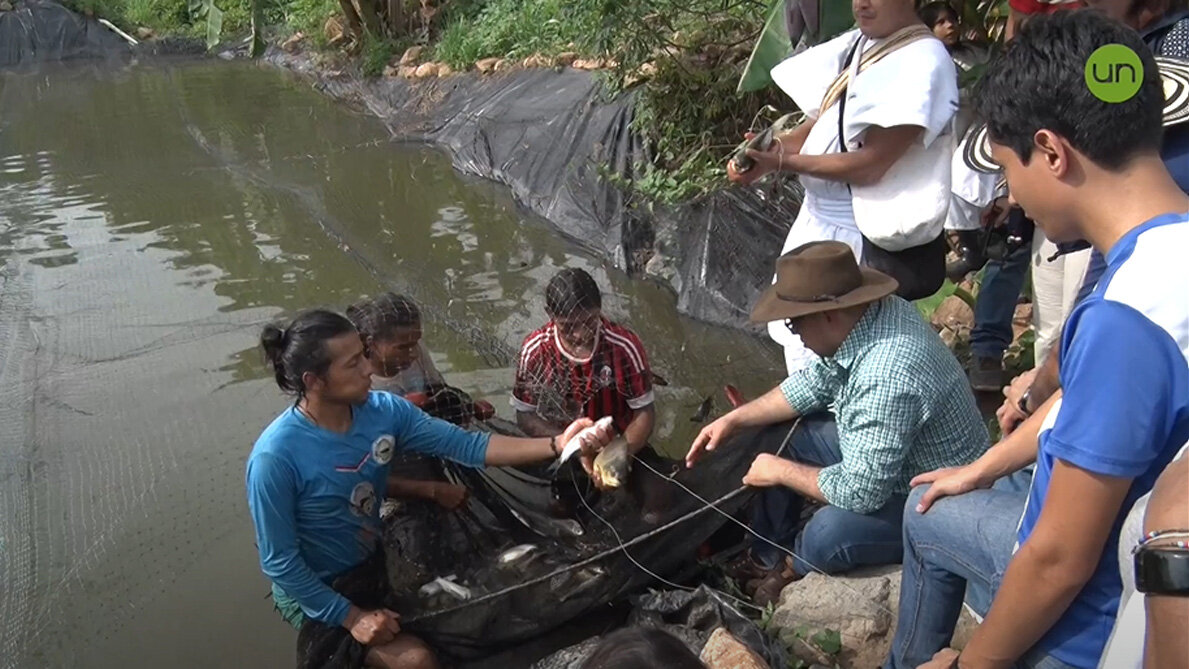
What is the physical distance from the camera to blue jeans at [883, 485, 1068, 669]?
2.06 metres

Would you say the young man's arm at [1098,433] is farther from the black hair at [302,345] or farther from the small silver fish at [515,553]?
the black hair at [302,345]

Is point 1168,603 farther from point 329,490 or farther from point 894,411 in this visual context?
point 329,490

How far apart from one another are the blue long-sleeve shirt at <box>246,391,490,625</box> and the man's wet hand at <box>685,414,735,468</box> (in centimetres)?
69

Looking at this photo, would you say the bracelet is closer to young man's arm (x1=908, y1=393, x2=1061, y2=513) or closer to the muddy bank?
young man's arm (x1=908, y1=393, x2=1061, y2=513)

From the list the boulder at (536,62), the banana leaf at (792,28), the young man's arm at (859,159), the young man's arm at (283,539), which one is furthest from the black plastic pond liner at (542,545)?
the boulder at (536,62)

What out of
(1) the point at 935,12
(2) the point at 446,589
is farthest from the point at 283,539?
(1) the point at 935,12

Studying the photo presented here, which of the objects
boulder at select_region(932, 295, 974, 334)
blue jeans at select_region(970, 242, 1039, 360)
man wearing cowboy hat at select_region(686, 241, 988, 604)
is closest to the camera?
man wearing cowboy hat at select_region(686, 241, 988, 604)

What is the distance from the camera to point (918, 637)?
230cm

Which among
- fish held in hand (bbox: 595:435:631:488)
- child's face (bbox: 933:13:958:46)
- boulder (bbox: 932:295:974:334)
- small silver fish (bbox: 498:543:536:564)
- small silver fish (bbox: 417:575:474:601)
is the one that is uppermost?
child's face (bbox: 933:13:958:46)

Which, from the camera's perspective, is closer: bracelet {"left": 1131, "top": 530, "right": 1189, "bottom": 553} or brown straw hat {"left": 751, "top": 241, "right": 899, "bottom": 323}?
bracelet {"left": 1131, "top": 530, "right": 1189, "bottom": 553}

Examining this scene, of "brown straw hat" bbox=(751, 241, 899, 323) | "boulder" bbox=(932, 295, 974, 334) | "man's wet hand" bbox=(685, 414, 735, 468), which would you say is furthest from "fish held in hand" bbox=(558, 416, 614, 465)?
"boulder" bbox=(932, 295, 974, 334)

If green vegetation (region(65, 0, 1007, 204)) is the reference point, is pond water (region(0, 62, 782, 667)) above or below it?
below

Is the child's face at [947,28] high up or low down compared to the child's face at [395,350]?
up

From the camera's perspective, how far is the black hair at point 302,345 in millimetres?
2752
